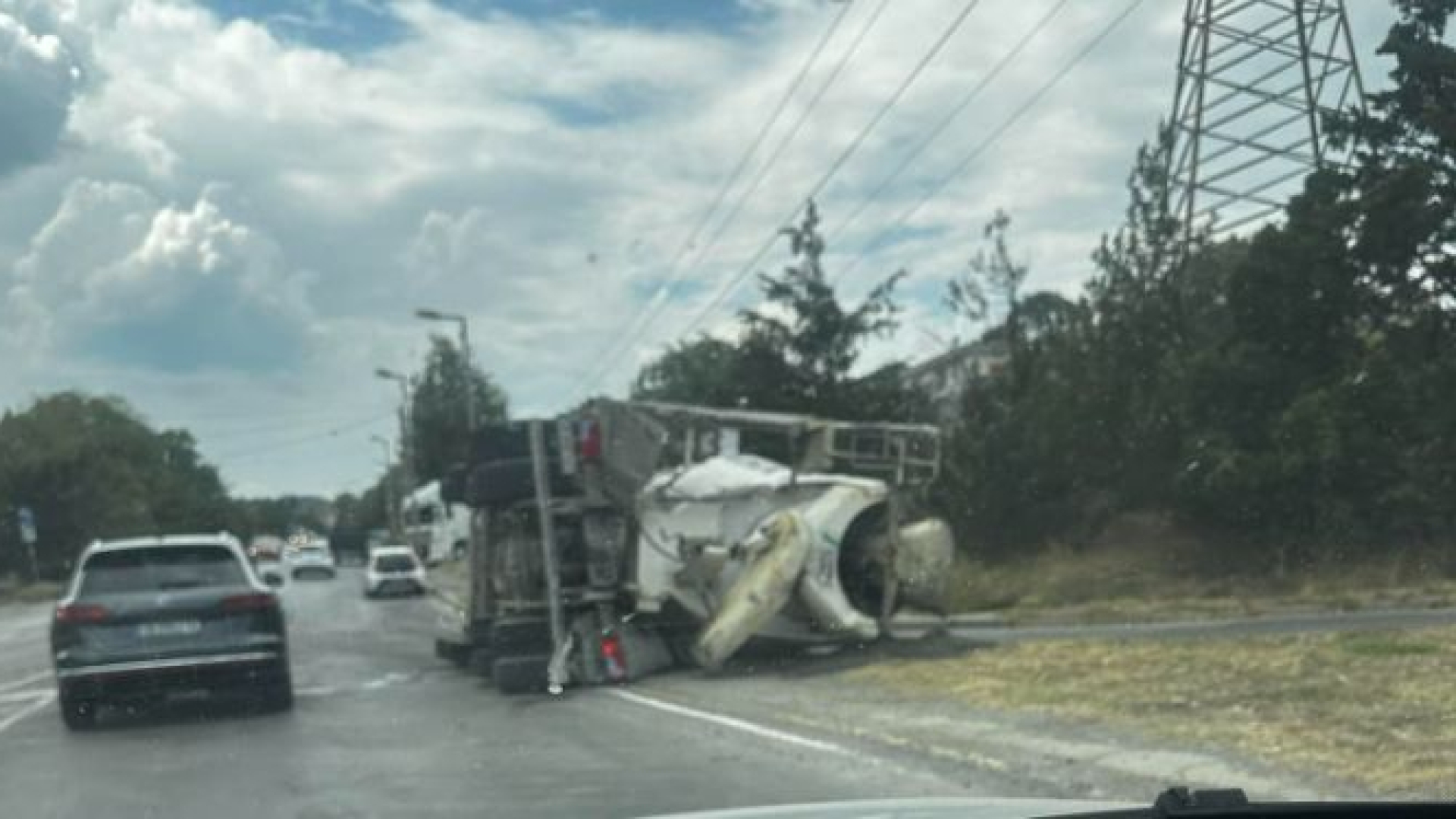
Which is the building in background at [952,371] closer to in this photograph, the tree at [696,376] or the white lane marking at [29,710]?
the tree at [696,376]

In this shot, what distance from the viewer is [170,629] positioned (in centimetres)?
1466

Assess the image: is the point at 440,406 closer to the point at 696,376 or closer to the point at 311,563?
the point at 311,563

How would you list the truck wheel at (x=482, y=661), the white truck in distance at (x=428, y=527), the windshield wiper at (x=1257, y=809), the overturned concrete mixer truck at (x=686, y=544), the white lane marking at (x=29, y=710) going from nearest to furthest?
the windshield wiper at (x=1257, y=809), the white lane marking at (x=29, y=710), the overturned concrete mixer truck at (x=686, y=544), the truck wheel at (x=482, y=661), the white truck in distance at (x=428, y=527)

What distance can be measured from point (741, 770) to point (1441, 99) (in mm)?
14373

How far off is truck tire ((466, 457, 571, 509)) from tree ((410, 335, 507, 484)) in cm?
7308

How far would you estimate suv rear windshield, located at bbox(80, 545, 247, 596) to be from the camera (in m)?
14.9

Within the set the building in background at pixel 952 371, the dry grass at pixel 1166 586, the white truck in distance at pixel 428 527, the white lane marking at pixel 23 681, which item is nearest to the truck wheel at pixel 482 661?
the white lane marking at pixel 23 681

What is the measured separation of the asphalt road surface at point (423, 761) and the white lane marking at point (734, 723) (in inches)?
1.4

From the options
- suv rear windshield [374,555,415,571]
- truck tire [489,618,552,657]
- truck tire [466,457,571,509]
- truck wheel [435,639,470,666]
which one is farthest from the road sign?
truck tire [489,618,552,657]

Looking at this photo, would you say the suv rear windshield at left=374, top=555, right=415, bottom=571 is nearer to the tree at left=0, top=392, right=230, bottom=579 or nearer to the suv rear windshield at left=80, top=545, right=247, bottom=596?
the tree at left=0, top=392, right=230, bottom=579

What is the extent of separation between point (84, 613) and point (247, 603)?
4.27ft

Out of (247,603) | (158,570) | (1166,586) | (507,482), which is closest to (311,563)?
(1166,586)

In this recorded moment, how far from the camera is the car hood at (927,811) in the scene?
4.28 metres

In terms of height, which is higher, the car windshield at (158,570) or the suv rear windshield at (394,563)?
the suv rear windshield at (394,563)
